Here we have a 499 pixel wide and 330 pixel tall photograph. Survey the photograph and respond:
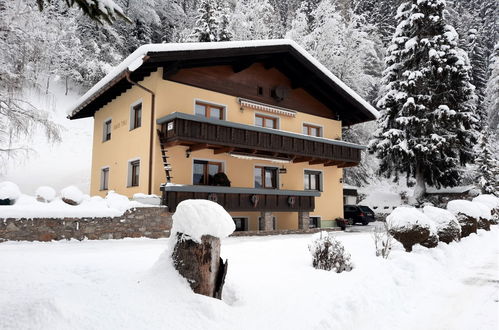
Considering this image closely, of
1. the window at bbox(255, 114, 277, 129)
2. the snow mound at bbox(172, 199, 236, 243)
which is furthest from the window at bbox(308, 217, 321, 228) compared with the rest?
the snow mound at bbox(172, 199, 236, 243)

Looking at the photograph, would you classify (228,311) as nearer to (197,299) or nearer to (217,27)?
(197,299)

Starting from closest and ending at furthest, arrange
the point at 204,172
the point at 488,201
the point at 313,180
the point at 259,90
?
the point at 204,172, the point at 259,90, the point at 313,180, the point at 488,201

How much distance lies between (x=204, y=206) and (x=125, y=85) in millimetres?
14162

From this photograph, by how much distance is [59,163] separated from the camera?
97.5ft

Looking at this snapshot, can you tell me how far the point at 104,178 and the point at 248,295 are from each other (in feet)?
53.8

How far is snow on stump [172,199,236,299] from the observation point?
471cm

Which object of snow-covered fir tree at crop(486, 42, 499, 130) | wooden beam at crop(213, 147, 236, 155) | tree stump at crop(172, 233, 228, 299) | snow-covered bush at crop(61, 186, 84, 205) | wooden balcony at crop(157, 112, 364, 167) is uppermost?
snow-covered fir tree at crop(486, 42, 499, 130)

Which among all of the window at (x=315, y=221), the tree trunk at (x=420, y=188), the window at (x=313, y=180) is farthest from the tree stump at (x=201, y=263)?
the tree trunk at (x=420, y=188)

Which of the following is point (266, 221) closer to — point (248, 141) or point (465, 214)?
point (248, 141)

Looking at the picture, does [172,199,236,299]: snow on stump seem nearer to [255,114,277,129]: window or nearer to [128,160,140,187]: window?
[128,160,140,187]: window

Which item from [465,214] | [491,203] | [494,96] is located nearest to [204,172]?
[465,214]

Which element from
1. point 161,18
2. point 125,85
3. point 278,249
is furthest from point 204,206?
point 161,18

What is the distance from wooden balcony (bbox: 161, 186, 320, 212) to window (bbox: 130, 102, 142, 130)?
4.77 m

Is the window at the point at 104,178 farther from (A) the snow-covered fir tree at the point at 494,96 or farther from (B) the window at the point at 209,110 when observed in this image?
(A) the snow-covered fir tree at the point at 494,96
